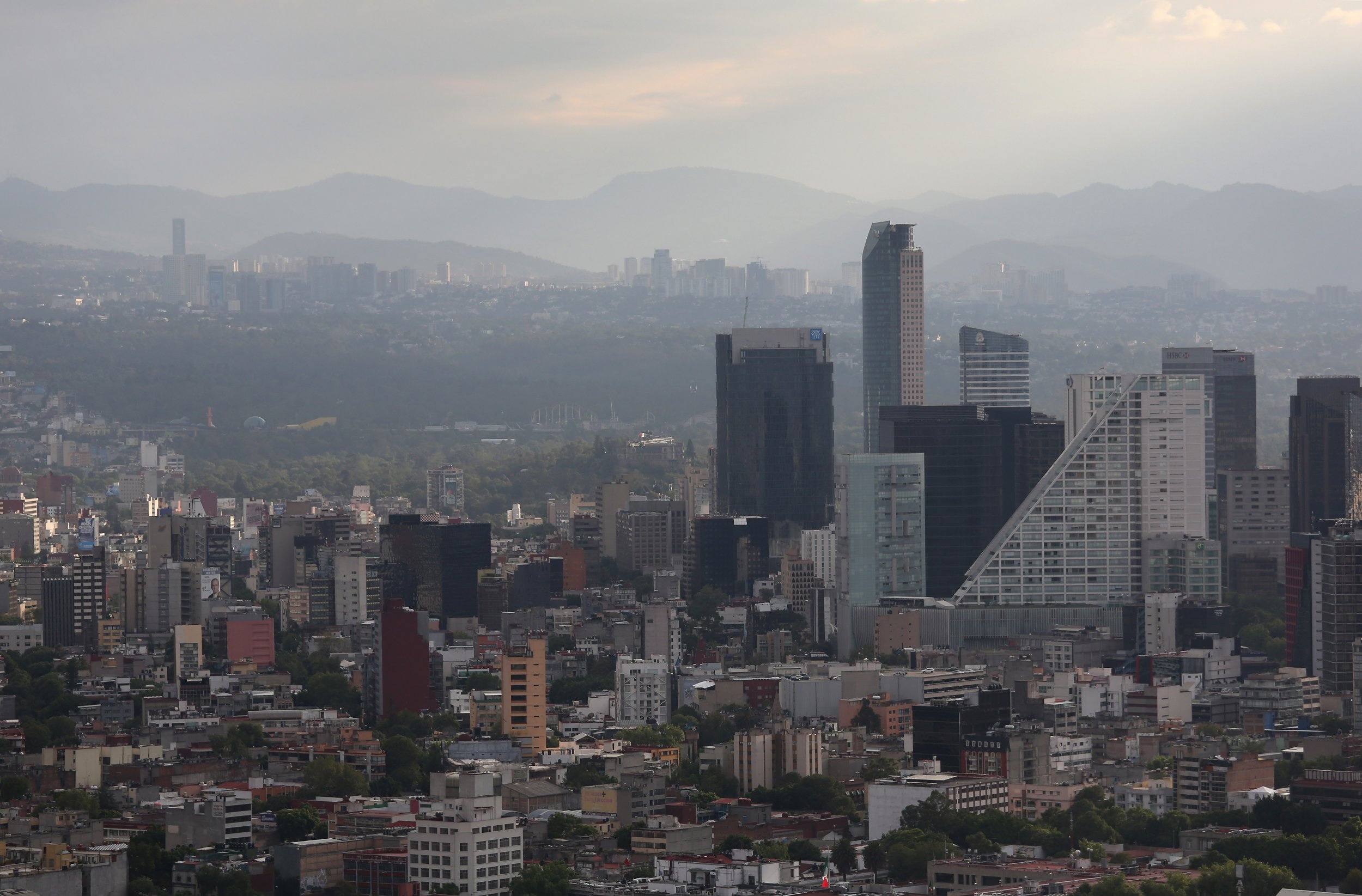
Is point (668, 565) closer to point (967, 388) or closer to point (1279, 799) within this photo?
point (967, 388)

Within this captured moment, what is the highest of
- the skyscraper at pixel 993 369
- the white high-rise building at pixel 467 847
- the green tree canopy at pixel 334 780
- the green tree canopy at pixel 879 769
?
the skyscraper at pixel 993 369

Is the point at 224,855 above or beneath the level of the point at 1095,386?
beneath

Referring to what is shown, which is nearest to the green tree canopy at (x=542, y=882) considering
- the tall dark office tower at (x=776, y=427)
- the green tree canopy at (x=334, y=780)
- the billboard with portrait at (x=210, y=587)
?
the green tree canopy at (x=334, y=780)

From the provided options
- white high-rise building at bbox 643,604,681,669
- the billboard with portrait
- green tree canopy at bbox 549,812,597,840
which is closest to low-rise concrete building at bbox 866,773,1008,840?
green tree canopy at bbox 549,812,597,840

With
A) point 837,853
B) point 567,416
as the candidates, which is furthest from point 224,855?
point 567,416

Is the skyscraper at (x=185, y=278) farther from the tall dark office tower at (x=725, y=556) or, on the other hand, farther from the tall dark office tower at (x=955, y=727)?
the tall dark office tower at (x=955, y=727)

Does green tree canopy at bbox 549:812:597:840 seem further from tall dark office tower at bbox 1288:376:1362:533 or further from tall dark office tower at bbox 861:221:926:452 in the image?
tall dark office tower at bbox 861:221:926:452
